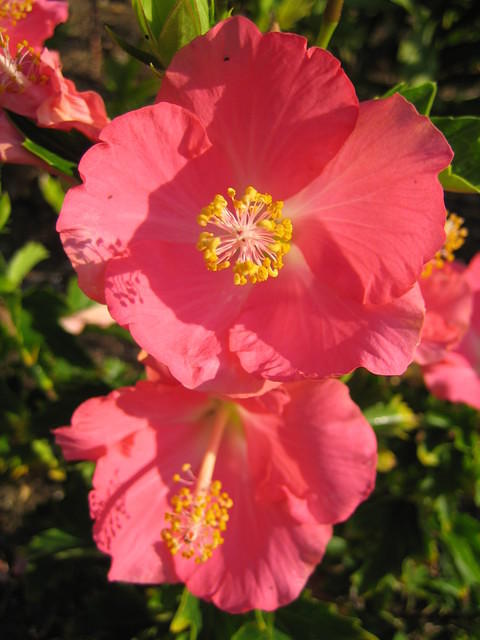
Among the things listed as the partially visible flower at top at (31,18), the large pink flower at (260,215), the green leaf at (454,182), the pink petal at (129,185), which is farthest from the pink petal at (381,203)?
the partially visible flower at top at (31,18)

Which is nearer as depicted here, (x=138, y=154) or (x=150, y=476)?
(x=138, y=154)

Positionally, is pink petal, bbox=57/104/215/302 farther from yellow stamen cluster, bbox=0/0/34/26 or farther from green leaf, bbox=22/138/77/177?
yellow stamen cluster, bbox=0/0/34/26

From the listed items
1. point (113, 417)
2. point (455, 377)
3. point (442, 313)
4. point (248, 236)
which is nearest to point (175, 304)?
point (248, 236)

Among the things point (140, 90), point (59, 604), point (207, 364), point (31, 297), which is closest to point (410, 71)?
point (140, 90)

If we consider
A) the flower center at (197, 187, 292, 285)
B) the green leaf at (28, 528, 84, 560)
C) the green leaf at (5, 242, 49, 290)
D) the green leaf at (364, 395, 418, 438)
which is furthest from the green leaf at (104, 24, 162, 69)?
the green leaf at (28, 528, 84, 560)

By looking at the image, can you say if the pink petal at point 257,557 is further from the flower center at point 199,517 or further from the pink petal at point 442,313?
the pink petal at point 442,313

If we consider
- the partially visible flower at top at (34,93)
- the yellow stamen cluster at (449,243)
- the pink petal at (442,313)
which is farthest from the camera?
the yellow stamen cluster at (449,243)

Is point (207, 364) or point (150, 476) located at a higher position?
point (207, 364)

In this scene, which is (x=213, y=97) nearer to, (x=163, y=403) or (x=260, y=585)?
(x=163, y=403)
